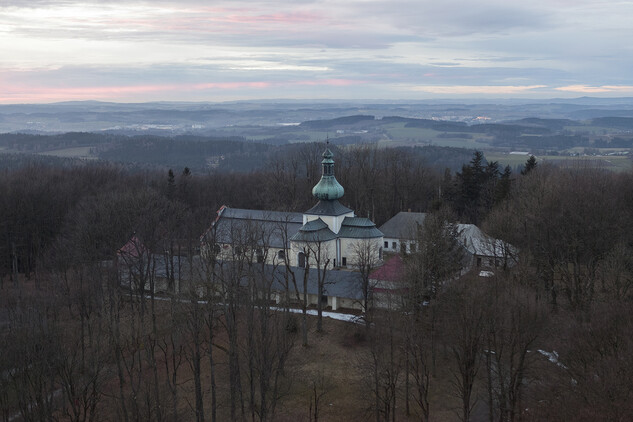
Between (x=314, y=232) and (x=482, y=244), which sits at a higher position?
(x=314, y=232)

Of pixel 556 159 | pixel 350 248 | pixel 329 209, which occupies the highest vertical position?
pixel 556 159

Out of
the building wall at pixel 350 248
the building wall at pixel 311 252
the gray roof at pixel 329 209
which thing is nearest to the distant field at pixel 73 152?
the gray roof at pixel 329 209

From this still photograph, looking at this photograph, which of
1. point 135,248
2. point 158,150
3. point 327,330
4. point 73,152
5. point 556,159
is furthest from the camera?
point 73,152

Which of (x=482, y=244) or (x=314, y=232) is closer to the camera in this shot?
(x=482, y=244)

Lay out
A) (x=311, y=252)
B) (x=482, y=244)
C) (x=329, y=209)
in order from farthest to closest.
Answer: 1. (x=329, y=209)
2. (x=311, y=252)
3. (x=482, y=244)

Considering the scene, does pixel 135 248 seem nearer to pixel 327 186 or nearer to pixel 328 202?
pixel 328 202

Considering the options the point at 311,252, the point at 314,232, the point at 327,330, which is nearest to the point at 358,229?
the point at 314,232

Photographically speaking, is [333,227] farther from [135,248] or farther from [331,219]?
[135,248]
